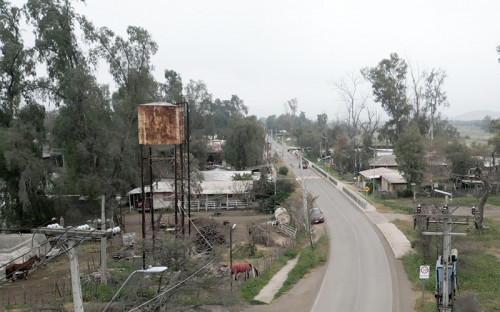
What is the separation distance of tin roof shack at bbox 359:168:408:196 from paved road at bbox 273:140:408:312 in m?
10.5

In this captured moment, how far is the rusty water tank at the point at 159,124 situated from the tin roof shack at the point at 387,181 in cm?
2728

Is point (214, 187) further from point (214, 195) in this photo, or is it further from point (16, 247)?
point (16, 247)

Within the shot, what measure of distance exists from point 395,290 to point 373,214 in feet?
52.9

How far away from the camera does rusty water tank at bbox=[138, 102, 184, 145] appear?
21.0 metres

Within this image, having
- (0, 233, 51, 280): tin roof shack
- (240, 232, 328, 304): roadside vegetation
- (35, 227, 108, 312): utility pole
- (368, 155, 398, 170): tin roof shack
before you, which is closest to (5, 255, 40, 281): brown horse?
(0, 233, 51, 280): tin roof shack

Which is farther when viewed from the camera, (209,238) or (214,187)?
(214,187)

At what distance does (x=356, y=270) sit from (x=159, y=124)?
1260 centimetres

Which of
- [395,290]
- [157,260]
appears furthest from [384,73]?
[157,260]

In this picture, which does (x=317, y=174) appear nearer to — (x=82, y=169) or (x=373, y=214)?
(x=373, y=214)

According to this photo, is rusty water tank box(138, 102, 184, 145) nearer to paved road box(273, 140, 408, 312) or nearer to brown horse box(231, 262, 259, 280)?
brown horse box(231, 262, 259, 280)

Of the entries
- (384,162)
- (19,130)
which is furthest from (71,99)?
(384,162)

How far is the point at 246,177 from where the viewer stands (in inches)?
1716

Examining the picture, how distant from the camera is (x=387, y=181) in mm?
44375

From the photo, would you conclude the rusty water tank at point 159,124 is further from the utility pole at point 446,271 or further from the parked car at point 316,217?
the parked car at point 316,217
